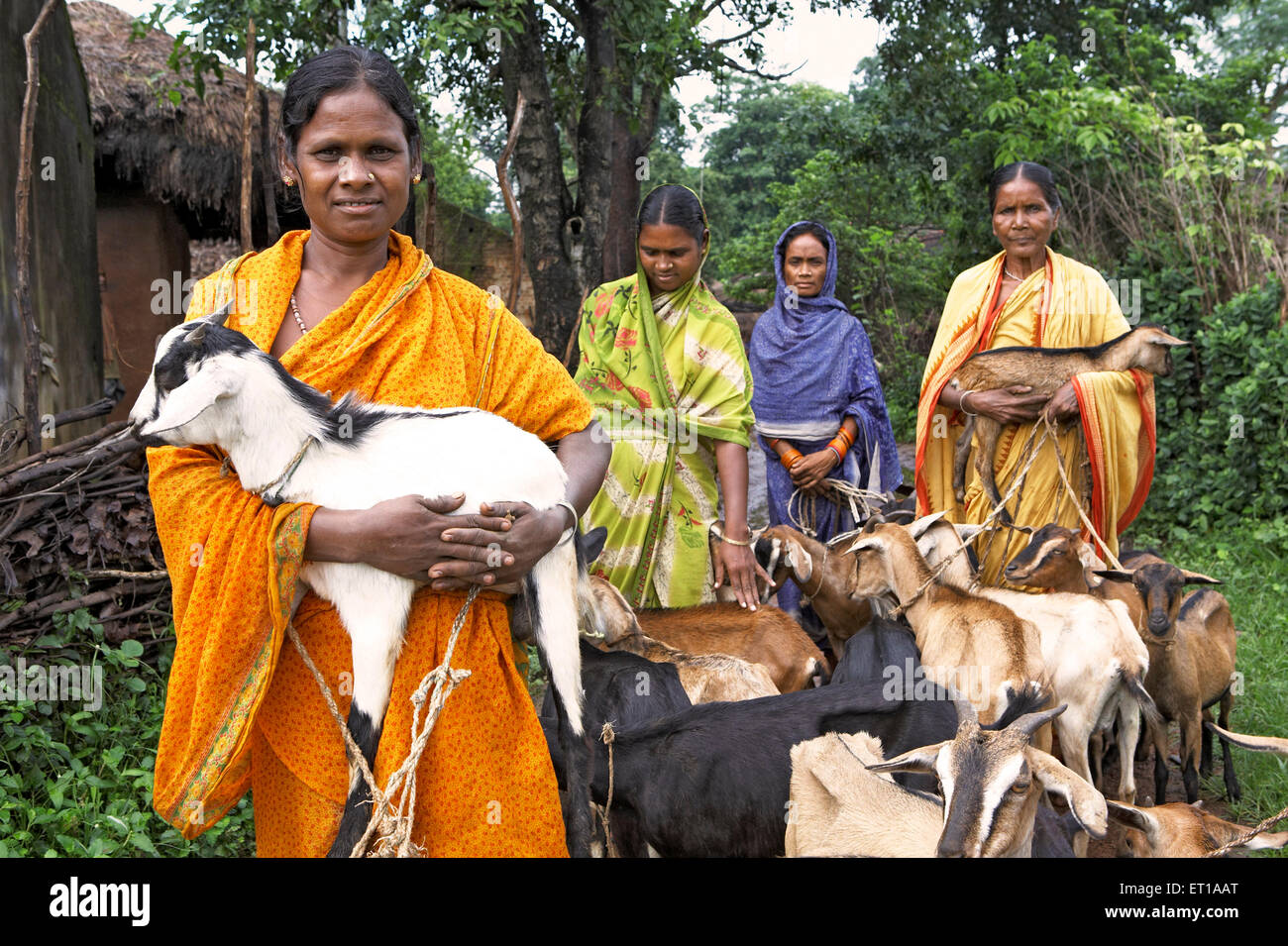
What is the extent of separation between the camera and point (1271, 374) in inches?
316

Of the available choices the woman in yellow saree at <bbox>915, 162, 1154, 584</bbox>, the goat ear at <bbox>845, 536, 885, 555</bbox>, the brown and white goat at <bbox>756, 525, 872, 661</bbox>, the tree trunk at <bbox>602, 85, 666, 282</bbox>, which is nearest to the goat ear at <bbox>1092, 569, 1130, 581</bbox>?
the woman in yellow saree at <bbox>915, 162, 1154, 584</bbox>

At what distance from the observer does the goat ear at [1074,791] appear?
7.63 ft

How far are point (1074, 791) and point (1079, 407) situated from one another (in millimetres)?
2099

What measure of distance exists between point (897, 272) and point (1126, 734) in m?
11.7

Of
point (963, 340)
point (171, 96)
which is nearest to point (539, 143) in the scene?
point (171, 96)

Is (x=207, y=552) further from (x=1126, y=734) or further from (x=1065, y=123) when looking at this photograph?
(x=1065, y=123)

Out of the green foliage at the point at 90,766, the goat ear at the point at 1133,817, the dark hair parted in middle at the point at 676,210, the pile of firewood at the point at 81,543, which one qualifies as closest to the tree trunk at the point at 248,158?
the pile of firewood at the point at 81,543

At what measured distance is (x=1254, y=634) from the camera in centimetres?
632

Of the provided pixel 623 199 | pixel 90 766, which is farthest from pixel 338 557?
pixel 623 199

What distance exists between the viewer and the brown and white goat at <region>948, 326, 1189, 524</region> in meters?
4.11

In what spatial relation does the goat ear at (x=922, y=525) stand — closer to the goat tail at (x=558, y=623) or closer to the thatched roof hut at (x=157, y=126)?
the goat tail at (x=558, y=623)

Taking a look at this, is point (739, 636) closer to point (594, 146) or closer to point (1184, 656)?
point (1184, 656)

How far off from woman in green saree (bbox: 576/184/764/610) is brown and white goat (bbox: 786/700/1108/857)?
1226 millimetres

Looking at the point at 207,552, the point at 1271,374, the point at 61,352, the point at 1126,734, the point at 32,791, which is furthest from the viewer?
the point at 1271,374
